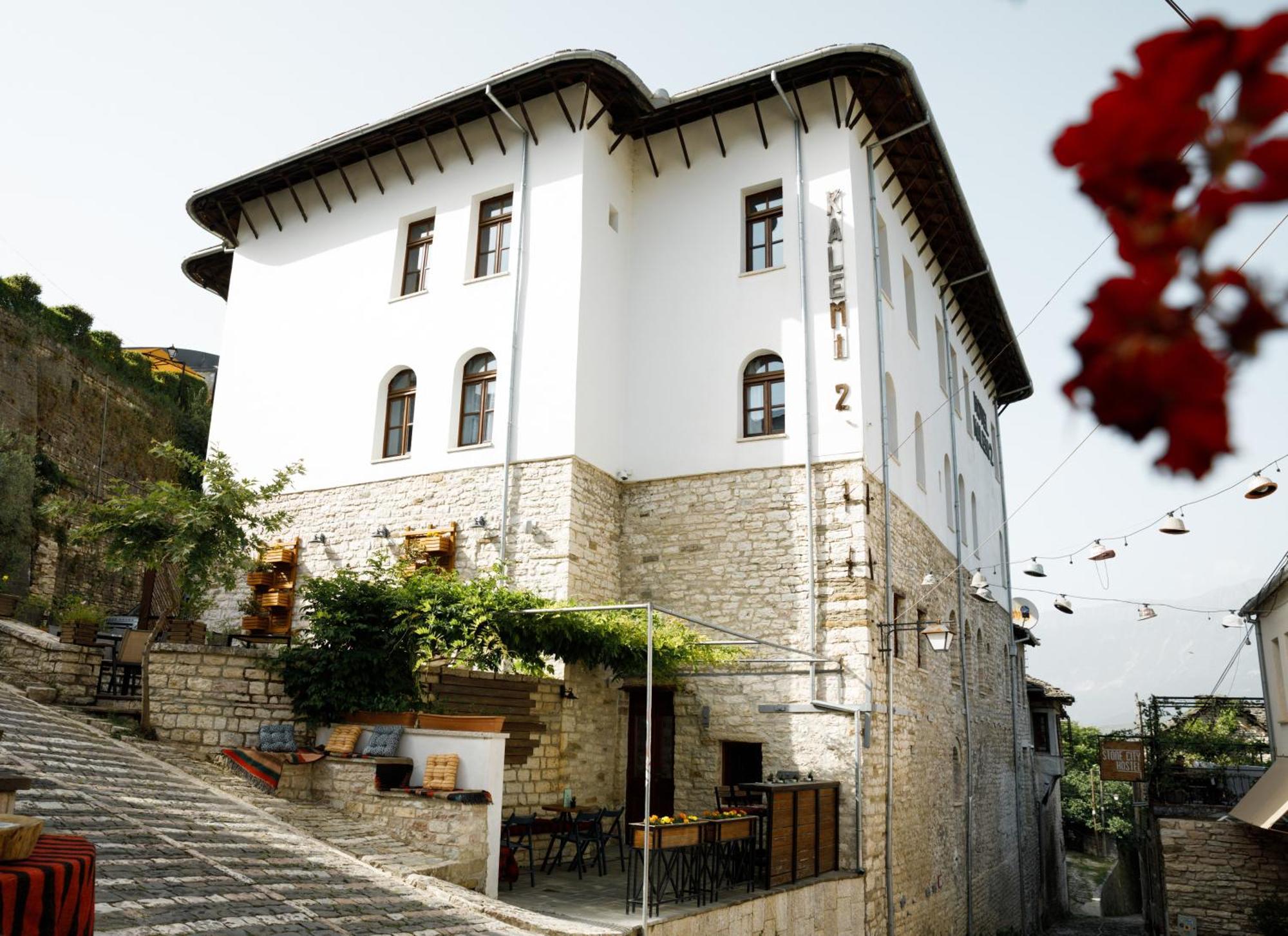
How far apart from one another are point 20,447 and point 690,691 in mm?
13987

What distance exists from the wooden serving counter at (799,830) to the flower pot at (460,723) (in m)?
2.78

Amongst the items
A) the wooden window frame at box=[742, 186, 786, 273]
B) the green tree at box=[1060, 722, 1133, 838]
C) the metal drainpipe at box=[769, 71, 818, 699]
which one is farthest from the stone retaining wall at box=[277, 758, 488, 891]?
the green tree at box=[1060, 722, 1133, 838]

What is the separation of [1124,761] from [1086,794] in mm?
25104

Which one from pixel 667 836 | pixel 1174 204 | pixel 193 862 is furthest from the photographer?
pixel 667 836

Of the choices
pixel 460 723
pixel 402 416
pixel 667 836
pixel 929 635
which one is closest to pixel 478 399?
pixel 402 416

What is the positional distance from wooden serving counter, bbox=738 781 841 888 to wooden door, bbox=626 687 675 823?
205 cm

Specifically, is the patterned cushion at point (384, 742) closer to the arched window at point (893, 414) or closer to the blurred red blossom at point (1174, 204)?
the arched window at point (893, 414)

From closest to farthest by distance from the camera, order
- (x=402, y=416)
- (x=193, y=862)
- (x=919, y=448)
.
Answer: (x=193, y=862) < (x=402, y=416) < (x=919, y=448)

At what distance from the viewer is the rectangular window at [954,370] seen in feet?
64.5

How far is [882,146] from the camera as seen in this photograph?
49.9ft

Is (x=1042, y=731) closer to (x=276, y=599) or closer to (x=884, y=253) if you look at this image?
(x=884, y=253)

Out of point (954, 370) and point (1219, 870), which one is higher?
point (954, 370)

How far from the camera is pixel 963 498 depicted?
65.4ft

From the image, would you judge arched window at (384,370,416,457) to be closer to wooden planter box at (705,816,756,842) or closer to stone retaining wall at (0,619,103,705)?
stone retaining wall at (0,619,103,705)
